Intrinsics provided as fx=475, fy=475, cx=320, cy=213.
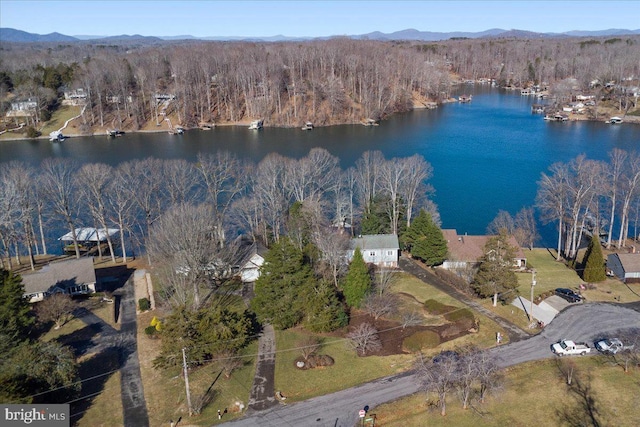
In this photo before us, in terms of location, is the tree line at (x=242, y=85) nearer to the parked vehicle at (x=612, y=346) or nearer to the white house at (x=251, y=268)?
the white house at (x=251, y=268)

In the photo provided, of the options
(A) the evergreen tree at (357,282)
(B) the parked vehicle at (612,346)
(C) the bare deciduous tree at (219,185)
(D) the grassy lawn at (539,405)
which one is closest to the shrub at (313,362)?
(D) the grassy lawn at (539,405)

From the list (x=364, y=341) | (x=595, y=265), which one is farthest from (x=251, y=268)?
(x=595, y=265)

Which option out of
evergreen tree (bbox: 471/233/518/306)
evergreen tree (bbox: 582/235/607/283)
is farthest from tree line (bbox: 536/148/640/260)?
evergreen tree (bbox: 471/233/518/306)

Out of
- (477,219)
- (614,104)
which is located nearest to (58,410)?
(477,219)

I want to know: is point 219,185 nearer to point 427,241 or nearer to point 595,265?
point 427,241

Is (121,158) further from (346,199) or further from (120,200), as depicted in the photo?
(346,199)
